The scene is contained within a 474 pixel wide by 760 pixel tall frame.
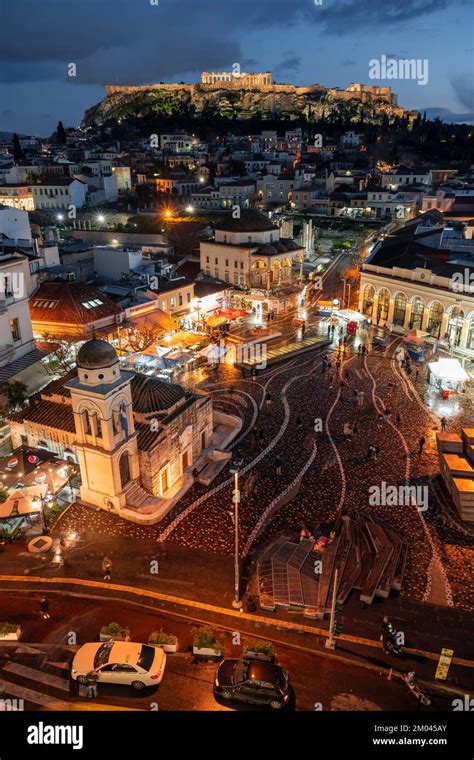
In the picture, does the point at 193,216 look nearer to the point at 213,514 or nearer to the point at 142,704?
the point at 213,514

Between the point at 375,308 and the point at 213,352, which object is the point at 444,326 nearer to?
the point at 375,308

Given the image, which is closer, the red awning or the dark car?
the dark car

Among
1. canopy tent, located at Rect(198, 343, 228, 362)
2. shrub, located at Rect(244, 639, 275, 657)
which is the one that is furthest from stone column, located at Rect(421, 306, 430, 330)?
shrub, located at Rect(244, 639, 275, 657)

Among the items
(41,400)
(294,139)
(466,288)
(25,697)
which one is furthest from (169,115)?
(25,697)

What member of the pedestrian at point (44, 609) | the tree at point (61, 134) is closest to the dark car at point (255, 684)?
the pedestrian at point (44, 609)

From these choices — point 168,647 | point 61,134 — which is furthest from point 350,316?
point 61,134

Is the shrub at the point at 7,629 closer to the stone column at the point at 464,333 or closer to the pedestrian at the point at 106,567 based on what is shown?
the pedestrian at the point at 106,567

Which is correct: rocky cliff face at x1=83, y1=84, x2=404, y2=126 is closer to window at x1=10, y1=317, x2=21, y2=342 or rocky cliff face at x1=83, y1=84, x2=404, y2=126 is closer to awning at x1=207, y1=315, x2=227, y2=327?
awning at x1=207, y1=315, x2=227, y2=327
